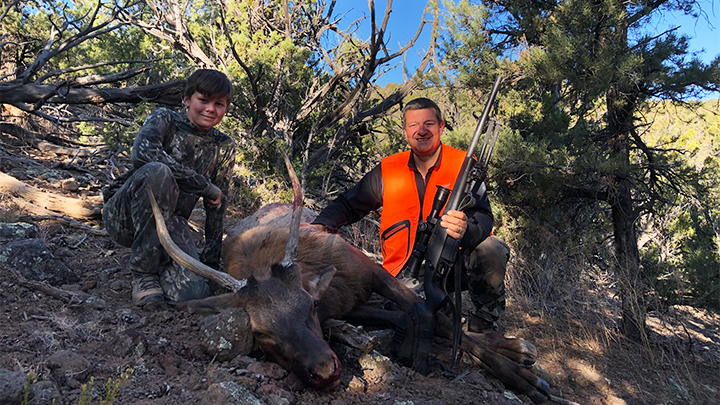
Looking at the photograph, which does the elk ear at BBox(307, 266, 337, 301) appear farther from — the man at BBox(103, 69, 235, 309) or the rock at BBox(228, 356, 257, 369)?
the man at BBox(103, 69, 235, 309)

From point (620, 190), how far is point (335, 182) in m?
4.61

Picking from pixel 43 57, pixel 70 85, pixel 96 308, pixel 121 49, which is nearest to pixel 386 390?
pixel 96 308

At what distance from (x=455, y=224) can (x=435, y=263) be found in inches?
11.7

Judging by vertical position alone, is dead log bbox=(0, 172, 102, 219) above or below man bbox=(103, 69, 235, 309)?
below

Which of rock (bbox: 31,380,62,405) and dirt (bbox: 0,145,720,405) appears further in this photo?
dirt (bbox: 0,145,720,405)

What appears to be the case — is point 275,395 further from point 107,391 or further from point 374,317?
point 374,317

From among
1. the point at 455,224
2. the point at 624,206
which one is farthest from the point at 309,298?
Result: the point at 624,206

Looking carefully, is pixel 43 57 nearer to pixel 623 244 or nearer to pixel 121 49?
pixel 121 49

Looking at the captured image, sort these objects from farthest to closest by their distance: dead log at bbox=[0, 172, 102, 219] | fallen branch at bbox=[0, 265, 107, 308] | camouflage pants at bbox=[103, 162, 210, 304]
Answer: dead log at bbox=[0, 172, 102, 219], camouflage pants at bbox=[103, 162, 210, 304], fallen branch at bbox=[0, 265, 107, 308]

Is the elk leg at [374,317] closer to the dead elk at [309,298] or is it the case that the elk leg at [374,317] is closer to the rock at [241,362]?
the dead elk at [309,298]

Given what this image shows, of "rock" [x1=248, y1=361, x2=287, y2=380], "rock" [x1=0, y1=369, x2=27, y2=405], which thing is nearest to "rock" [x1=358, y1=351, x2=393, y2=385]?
"rock" [x1=248, y1=361, x2=287, y2=380]

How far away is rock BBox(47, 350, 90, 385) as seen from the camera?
206 cm

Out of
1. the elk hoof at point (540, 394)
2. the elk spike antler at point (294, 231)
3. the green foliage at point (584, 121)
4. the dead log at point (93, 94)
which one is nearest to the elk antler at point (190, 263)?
the elk spike antler at point (294, 231)

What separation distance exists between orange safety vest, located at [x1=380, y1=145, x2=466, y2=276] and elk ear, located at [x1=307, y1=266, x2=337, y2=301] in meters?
0.76
